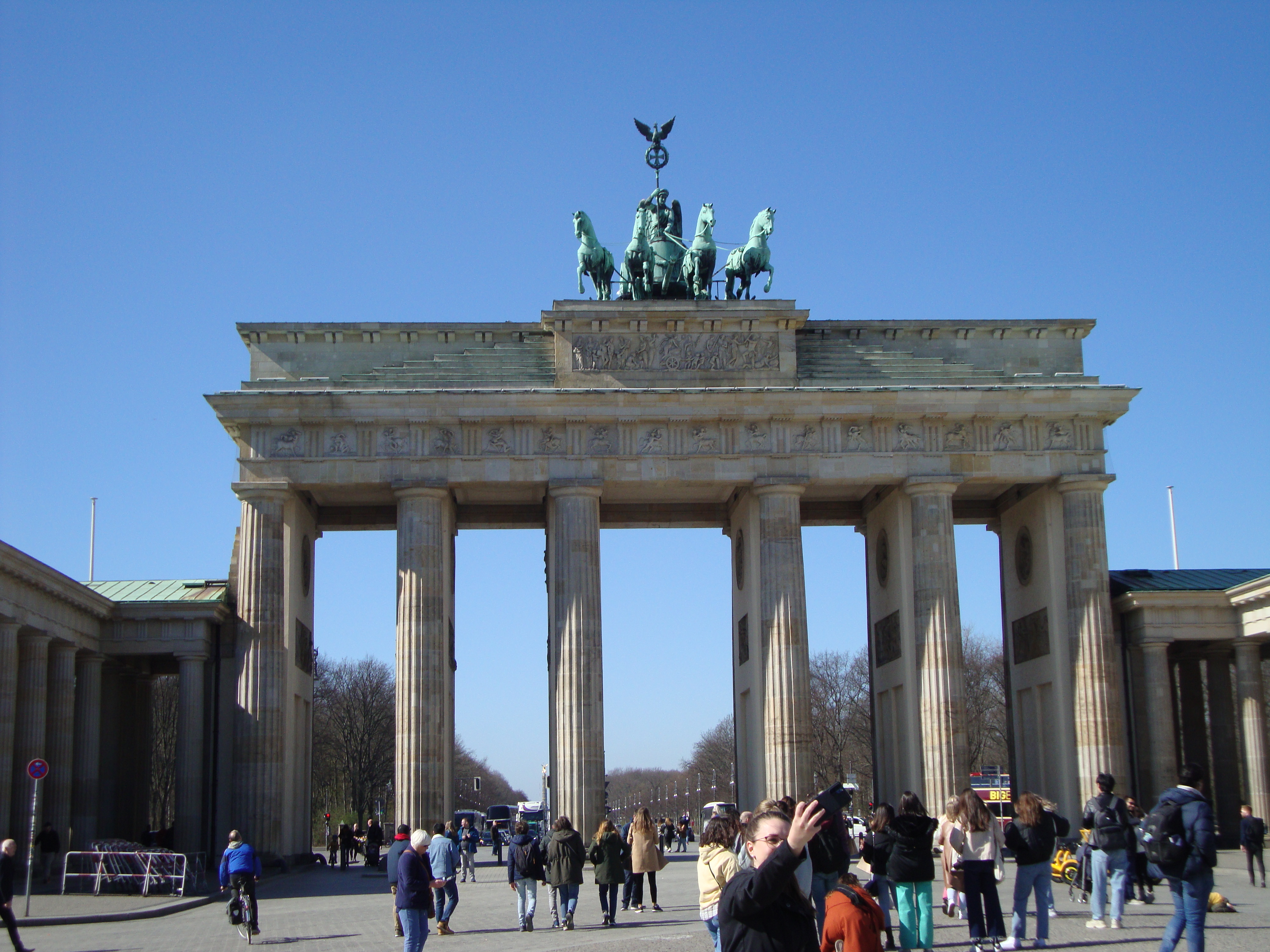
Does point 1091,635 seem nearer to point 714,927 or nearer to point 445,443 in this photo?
point 445,443

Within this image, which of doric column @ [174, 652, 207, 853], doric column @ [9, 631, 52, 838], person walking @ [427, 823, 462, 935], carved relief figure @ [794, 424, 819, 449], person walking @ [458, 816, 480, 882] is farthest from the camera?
carved relief figure @ [794, 424, 819, 449]

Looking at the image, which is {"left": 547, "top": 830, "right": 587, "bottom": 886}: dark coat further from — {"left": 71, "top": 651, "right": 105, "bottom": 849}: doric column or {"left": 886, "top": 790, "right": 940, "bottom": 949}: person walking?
{"left": 71, "top": 651, "right": 105, "bottom": 849}: doric column

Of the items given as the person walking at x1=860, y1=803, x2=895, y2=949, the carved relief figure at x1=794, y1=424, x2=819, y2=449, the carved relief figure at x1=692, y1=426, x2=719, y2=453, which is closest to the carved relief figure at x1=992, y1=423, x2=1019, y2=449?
the carved relief figure at x1=794, y1=424, x2=819, y2=449

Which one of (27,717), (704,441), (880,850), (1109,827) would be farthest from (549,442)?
(880,850)

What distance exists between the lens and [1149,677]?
136ft

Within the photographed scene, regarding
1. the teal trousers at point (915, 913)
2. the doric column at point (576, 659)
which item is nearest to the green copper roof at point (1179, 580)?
Answer: the doric column at point (576, 659)

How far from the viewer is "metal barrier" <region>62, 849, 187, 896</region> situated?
95.0ft

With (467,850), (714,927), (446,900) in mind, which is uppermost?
(714,927)

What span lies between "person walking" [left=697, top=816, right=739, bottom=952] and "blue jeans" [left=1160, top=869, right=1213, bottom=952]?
178 inches

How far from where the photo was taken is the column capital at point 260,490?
40188 mm

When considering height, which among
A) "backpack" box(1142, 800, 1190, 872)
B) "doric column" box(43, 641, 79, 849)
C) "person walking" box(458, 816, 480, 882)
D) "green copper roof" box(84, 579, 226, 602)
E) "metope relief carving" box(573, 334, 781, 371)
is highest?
"metope relief carving" box(573, 334, 781, 371)

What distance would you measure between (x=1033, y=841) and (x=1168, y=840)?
399cm

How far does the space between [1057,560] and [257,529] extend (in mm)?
23376

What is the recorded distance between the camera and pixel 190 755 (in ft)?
131
